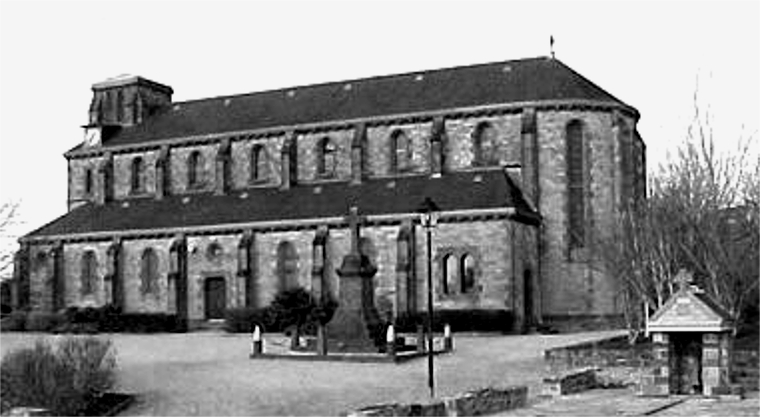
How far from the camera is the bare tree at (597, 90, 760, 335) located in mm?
31453

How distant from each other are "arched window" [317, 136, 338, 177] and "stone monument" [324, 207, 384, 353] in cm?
2110

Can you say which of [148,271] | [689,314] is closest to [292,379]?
[689,314]

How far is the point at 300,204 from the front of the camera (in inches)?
2063

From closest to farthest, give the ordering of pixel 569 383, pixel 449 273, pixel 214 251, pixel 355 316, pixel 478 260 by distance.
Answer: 1. pixel 569 383
2. pixel 355 316
3. pixel 478 260
4. pixel 449 273
5. pixel 214 251

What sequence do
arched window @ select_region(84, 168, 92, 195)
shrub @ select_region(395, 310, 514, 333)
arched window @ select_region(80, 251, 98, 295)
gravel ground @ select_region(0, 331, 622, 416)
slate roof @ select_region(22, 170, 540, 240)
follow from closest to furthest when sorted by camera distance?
gravel ground @ select_region(0, 331, 622, 416) < shrub @ select_region(395, 310, 514, 333) < slate roof @ select_region(22, 170, 540, 240) < arched window @ select_region(80, 251, 98, 295) < arched window @ select_region(84, 168, 92, 195)

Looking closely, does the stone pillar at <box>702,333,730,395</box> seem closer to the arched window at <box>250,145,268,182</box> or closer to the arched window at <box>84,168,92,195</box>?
the arched window at <box>250,145,268,182</box>

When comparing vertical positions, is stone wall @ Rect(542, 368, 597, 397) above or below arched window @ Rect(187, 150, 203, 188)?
below

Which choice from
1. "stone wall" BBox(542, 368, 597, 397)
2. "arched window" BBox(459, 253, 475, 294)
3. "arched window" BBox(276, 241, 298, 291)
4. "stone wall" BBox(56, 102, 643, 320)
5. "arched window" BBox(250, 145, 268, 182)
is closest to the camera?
"stone wall" BBox(542, 368, 597, 397)

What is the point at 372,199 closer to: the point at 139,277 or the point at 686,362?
the point at 139,277

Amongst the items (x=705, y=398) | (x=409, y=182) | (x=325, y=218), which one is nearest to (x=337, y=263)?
(x=325, y=218)

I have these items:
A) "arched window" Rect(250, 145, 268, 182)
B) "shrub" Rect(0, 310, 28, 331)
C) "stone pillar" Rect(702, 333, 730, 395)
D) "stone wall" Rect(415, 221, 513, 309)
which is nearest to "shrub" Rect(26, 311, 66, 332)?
"shrub" Rect(0, 310, 28, 331)

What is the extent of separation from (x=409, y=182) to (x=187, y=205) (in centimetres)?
1279

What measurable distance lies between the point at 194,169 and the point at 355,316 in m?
28.3

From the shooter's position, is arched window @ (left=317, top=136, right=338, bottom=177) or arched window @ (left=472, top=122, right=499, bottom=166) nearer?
arched window @ (left=472, top=122, right=499, bottom=166)
